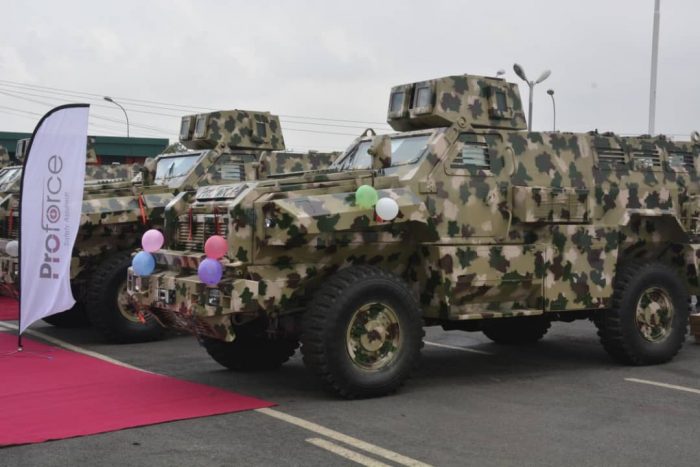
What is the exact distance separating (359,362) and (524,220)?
6.86 feet

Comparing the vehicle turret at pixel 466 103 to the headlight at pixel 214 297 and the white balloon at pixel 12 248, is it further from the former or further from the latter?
the white balloon at pixel 12 248

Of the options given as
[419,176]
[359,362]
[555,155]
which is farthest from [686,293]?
[359,362]

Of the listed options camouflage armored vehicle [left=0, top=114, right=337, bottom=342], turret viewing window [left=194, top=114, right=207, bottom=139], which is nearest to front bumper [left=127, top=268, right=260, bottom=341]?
camouflage armored vehicle [left=0, top=114, right=337, bottom=342]

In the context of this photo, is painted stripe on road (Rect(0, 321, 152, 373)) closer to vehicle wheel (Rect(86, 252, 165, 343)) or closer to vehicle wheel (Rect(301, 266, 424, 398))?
vehicle wheel (Rect(86, 252, 165, 343))

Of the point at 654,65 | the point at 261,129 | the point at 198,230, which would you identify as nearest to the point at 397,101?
the point at 198,230

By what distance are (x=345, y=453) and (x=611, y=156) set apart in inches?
191

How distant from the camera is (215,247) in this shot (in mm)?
7250

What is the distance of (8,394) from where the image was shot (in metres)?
7.72

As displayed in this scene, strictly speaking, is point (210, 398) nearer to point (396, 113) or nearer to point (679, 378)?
point (396, 113)

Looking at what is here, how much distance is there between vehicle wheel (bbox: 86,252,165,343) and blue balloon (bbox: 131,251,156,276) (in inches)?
111

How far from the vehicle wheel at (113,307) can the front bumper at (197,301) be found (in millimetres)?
2901

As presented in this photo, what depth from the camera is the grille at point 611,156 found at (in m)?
9.31

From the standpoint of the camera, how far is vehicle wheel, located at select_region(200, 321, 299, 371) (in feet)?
28.5

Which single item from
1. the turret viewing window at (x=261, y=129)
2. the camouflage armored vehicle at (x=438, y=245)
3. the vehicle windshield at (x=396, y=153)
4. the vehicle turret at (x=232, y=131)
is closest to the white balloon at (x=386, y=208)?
the camouflage armored vehicle at (x=438, y=245)
